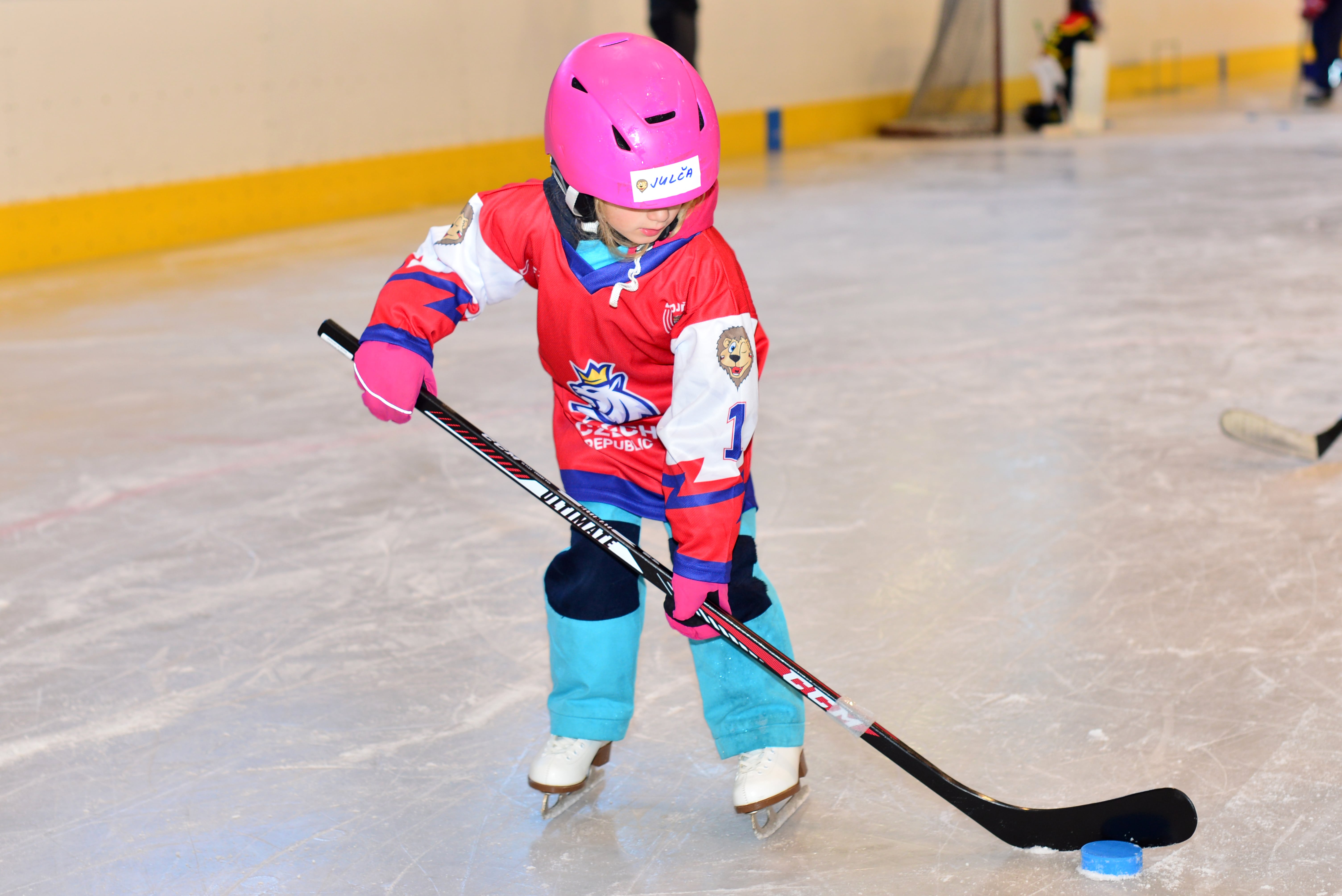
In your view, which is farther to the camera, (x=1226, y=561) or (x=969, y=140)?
(x=969, y=140)

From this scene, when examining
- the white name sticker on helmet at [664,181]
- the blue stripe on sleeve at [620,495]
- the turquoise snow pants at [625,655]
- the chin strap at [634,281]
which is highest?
the white name sticker on helmet at [664,181]

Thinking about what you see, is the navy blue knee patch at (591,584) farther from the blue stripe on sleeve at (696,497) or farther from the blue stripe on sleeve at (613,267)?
the blue stripe on sleeve at (613,267)

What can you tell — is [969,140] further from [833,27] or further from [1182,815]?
[1182,815]

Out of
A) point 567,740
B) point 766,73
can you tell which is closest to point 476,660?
point 567,740

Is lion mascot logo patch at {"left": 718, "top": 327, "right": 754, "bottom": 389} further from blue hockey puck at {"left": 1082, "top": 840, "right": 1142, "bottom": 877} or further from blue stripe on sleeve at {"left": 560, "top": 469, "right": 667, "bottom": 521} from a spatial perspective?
blue hockey puck at {"left": 1082, "top": 840, "right": 1142, "bottom": 877}

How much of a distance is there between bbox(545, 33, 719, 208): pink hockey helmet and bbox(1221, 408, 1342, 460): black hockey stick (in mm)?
1688

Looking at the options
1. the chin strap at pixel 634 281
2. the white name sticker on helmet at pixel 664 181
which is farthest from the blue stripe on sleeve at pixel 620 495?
the white name sticker on helmet at pixel 664 181

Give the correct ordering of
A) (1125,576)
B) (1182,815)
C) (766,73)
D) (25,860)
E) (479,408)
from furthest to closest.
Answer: (766,73) → (479,408) → (1125,576) → (25,860) → (1182,815)

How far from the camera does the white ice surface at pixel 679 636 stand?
1517 mm

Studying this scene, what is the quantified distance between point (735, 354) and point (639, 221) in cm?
16

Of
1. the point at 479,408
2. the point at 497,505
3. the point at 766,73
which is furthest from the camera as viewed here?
the point at 766,73

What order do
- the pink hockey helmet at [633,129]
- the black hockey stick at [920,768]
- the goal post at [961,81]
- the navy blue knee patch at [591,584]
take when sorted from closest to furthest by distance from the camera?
1. the pink hockey helmet at [633,129]
2. the black hockey stick at [920,768]
3. the navy blue knee patch at [591,584]
4. the goal post at [961,81]

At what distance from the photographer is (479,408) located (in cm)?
329

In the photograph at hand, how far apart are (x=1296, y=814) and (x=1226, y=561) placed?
0.79 meters
